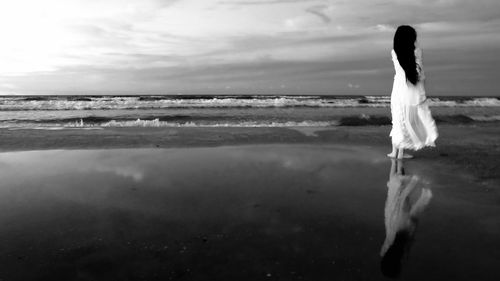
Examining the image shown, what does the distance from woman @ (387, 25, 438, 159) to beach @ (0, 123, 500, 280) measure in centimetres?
45

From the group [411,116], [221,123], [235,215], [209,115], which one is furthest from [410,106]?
[209,115]

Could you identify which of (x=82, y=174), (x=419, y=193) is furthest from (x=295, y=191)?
(x=82, y=174)

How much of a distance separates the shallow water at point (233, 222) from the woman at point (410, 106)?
23.7 inches

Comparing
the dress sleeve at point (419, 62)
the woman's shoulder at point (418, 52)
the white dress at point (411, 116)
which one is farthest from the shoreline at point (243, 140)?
the woman's shoulder at point (418, 52)

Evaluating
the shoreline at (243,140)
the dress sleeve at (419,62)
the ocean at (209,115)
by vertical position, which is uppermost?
the dress sleeve at (419,62)

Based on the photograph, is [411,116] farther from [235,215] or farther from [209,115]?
[209,115]

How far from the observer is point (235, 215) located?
156 inches

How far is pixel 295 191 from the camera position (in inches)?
193

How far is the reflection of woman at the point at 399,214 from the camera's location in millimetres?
2939

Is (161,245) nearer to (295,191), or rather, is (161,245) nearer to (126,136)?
(295,191)

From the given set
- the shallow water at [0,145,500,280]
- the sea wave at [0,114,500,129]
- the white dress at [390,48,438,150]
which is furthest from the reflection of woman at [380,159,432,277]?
the sea wave at [0,114,500,129]

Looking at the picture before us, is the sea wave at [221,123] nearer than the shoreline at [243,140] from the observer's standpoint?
No

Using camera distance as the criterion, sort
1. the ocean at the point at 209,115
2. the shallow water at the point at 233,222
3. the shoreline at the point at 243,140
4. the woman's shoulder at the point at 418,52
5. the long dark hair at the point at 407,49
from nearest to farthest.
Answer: the shallow water at the point at 233,222
the long dark hair at the point at 407,49
the woman's shoulder at the point at 418,52
the shoreline at the point at 243,140
the ocean at the point at 209,115

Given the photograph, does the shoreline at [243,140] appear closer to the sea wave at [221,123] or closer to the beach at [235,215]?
the beach at [235,215]
